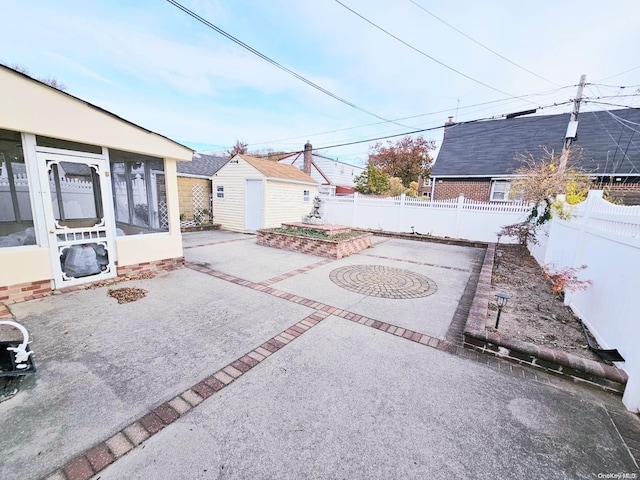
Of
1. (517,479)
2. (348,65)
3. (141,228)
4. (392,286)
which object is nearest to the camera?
(517,479)

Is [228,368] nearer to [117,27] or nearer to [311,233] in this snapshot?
[311,233]

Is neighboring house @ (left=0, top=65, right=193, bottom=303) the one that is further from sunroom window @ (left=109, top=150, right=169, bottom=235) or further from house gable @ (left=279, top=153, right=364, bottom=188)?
house gable @ (left=279, top=153, right=364, bottom=188)

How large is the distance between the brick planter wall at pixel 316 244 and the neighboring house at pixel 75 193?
10.7ft

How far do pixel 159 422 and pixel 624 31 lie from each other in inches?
543

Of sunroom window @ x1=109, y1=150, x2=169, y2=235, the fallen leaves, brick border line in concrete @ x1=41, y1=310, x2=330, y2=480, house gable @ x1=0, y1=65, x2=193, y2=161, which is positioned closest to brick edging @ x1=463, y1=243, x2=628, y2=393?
brick border line in concrete @ x1=41, y1=310, x2=330, y2=480

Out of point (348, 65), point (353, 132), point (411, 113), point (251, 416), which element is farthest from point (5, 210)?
point (353, 132)

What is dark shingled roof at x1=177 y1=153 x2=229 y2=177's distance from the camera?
510 inches

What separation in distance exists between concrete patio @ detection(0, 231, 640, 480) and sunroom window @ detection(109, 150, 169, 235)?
2.05 meters

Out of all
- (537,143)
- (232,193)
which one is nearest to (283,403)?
(232,193)

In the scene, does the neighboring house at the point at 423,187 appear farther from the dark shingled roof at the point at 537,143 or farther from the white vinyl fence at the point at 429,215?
the white vinyl fence at the point at 429,215

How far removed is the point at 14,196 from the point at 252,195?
730cm

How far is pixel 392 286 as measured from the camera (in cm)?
509

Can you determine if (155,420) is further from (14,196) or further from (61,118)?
(14,196)

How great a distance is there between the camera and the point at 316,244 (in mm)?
7562
